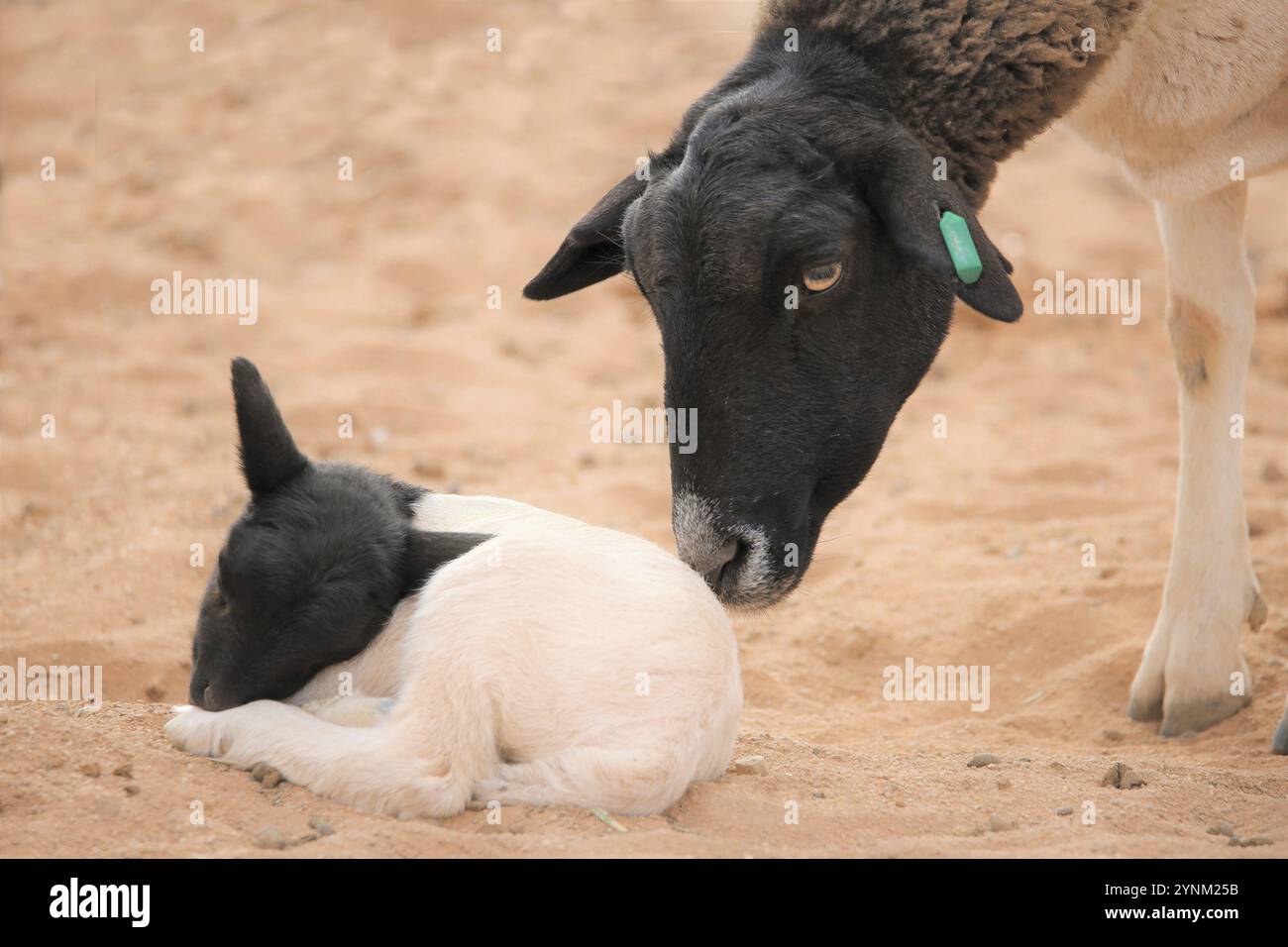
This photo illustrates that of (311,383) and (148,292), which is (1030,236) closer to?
(311,383)

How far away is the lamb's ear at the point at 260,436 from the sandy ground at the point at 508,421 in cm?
88

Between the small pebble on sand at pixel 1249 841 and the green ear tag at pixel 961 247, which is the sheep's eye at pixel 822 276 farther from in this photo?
the small pebble on sand at pixel 1249 841

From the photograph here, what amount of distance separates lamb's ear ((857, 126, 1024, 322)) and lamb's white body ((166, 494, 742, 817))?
123cm

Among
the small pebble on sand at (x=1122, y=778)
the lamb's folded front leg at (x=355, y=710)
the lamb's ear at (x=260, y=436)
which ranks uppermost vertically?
the lamb's ear at (x=260, y=436)

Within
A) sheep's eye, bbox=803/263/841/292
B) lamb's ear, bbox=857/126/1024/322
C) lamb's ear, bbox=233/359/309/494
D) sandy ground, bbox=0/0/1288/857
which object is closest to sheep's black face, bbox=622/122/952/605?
sheep's eye, bbox=803/263/841/292

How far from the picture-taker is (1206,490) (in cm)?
615

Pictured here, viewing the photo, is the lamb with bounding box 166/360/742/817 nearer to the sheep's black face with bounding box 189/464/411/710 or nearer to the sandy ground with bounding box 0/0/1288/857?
the sheep's black face with bounding box 189/464/411/710

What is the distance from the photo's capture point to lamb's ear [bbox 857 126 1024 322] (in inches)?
176

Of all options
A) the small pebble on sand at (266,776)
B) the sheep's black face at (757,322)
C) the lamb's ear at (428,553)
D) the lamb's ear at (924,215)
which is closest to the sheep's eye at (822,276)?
the sheep's black face at (757,322)

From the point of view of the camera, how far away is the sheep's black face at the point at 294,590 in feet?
14.8

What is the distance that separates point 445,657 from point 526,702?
27 cm
